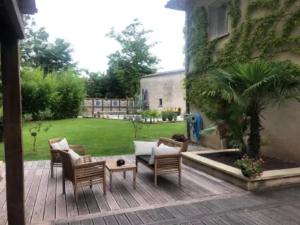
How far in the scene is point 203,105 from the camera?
8.83 m

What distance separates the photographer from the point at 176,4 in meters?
9.34

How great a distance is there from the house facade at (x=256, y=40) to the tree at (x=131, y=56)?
76.5ft

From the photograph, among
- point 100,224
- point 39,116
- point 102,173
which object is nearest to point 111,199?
point 102,173

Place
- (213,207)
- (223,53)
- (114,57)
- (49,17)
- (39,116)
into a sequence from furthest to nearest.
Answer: (114,57) → (49,17) → (39,116) → (223,53) → (213,207)

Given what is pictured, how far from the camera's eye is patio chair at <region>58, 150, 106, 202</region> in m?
4.12

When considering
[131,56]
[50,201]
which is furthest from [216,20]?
[131,56]

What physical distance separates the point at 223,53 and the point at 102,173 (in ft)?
16.7

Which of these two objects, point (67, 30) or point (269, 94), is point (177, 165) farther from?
point (67, 30)

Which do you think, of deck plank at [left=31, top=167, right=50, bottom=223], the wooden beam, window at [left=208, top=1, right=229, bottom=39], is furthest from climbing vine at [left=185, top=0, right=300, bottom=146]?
the wooden beam

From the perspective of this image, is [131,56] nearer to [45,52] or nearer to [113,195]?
[45,52]

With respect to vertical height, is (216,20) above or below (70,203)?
above

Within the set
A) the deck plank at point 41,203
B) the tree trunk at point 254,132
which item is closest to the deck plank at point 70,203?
the deck plank at point 41,203

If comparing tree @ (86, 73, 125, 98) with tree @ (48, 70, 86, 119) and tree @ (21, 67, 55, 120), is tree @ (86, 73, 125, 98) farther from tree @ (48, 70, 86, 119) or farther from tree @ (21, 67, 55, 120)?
tree @ (21, 67, 55, 120)

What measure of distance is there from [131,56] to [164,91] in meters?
9.77
